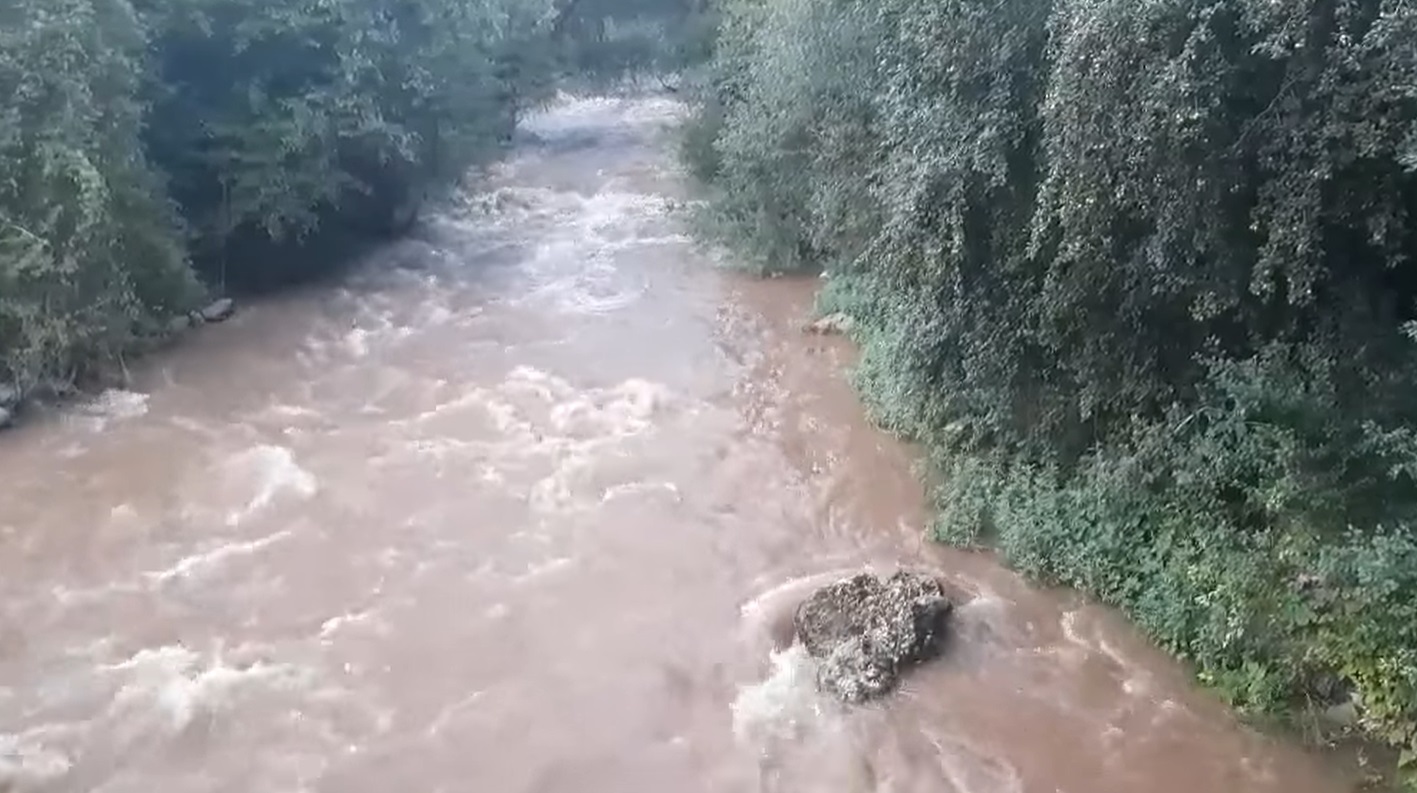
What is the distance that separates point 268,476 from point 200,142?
632 centimetres

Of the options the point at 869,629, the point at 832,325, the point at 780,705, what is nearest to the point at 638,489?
the point at 869,629

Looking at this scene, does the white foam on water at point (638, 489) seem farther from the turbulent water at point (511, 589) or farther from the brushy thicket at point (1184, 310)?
the brushy thicket at point (1184, 310)

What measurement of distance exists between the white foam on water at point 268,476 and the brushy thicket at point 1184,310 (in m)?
5.73

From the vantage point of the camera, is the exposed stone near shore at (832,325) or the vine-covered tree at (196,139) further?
the exposed stone near shore at (832,325)

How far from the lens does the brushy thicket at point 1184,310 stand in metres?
7.70

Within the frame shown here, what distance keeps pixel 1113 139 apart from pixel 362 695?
6.41 m

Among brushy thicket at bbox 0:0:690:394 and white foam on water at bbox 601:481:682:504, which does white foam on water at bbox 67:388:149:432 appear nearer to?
brushy thicket at bbox 0:0:690:394

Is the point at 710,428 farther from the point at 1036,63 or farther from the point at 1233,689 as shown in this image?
the point at 1233,689

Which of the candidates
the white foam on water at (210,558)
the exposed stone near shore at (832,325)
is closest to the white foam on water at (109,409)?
the white foam on water at (210,558)

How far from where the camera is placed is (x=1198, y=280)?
8.62 meters

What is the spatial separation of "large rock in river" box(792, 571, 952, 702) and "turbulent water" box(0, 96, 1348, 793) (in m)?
0.20

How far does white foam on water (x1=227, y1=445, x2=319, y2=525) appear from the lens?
1146cm

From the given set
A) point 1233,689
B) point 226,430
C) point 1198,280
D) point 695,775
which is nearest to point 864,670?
point 695,775

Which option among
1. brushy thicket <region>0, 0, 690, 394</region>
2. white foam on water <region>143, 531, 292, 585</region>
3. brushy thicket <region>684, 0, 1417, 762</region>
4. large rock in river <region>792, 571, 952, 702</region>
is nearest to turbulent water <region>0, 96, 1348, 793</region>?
white foam on water <region>143, 531, 292, 585</region>
